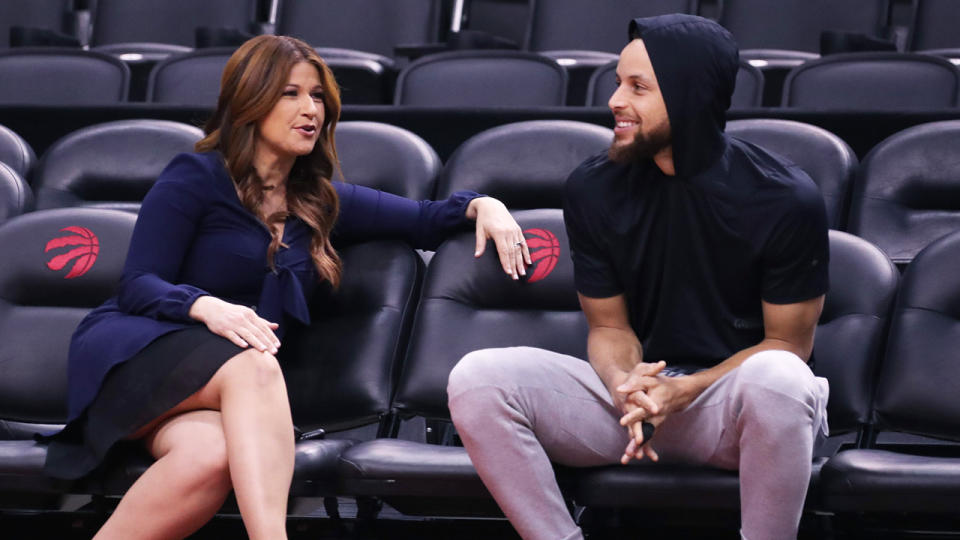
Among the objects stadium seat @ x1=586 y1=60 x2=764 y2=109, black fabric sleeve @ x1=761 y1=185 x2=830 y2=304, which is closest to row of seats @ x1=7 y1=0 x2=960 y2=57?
stadium seat @ x1=586 y1=60 x2=764 y2=109

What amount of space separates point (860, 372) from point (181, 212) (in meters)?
1.08

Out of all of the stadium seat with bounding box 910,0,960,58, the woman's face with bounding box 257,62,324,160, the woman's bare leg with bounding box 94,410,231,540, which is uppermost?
the stadium seat with bounding box 910,0,960,58

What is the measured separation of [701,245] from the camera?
1686mm

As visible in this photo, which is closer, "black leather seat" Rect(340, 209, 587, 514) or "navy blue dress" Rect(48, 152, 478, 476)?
"navy blue dress" Rect(48, 152, 478, 476)

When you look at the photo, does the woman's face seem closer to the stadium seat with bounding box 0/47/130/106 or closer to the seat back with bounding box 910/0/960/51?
the stadium seat with bounding box 0/47/130/106

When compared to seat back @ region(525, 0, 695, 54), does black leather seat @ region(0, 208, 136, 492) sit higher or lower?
lower

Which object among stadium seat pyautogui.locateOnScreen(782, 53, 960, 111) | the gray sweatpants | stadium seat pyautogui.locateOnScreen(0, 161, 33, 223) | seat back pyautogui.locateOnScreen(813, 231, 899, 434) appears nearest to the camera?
the gray sweatpants

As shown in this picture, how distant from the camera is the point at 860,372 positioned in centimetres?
178

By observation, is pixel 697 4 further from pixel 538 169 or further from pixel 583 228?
pixel 583 228

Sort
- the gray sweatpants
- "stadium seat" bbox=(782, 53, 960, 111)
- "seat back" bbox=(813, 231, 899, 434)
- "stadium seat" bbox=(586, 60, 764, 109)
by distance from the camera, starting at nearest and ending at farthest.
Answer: the gray sweatpants, "seat back" bbox=(813, 231, 899, 434), "stadium seat" bbox=(782, 53, 960, 111), "stadium seat" bbox=(586, 60, 764, 109)

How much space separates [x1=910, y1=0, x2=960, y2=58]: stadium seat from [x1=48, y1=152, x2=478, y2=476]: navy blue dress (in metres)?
2.44

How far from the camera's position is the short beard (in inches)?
67.0

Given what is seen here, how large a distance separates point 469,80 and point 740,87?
0.72 m

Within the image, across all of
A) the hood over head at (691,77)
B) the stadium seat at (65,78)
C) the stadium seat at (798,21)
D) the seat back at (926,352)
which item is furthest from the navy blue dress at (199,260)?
the stadium seat at (798,21)
